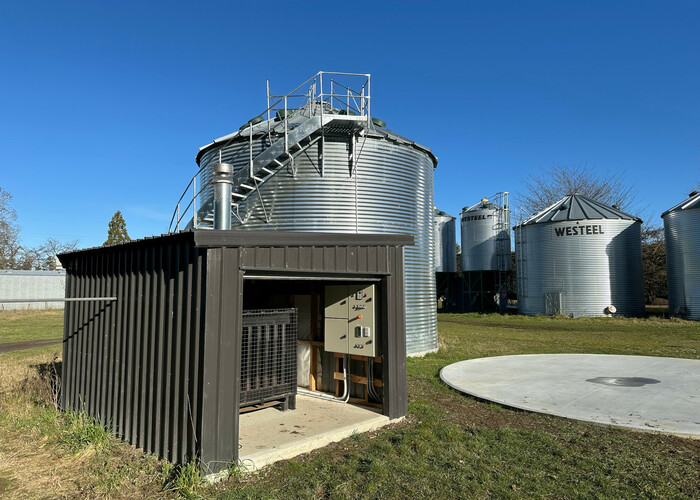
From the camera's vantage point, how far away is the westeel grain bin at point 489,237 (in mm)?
39781

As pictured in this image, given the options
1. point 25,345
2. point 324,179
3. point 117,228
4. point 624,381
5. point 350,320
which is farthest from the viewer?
point 117,228

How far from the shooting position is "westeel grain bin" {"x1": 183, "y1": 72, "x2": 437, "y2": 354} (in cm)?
1309

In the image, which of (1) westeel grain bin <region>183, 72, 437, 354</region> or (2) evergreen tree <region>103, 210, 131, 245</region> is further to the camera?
(2) evergreen tree <region>103, 210, 131, 245</region>

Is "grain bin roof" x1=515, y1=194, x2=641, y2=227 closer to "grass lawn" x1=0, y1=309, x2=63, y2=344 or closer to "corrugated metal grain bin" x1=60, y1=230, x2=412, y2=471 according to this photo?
"corrugated metal grain bin" x1=60, y1=230, x2=412, y2=471

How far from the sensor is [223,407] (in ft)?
17.6

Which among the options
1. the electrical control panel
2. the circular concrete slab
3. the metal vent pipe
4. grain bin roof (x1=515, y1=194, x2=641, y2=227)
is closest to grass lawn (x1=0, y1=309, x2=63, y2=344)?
the electrical control panel

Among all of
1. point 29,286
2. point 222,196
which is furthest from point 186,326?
point 29,286

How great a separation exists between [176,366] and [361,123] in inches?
363

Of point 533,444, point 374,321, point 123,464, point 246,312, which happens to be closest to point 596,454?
point 533,444

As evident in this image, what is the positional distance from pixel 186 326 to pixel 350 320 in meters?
3.31

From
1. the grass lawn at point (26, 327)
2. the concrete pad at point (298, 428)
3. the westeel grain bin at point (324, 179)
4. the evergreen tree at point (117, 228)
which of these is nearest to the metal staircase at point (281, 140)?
the westeel grain bin at point (324, 179)

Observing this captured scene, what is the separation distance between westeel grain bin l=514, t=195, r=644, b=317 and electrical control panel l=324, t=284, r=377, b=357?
26.6 metres

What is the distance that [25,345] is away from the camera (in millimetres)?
17484

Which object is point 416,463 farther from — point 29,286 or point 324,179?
point 29,286
